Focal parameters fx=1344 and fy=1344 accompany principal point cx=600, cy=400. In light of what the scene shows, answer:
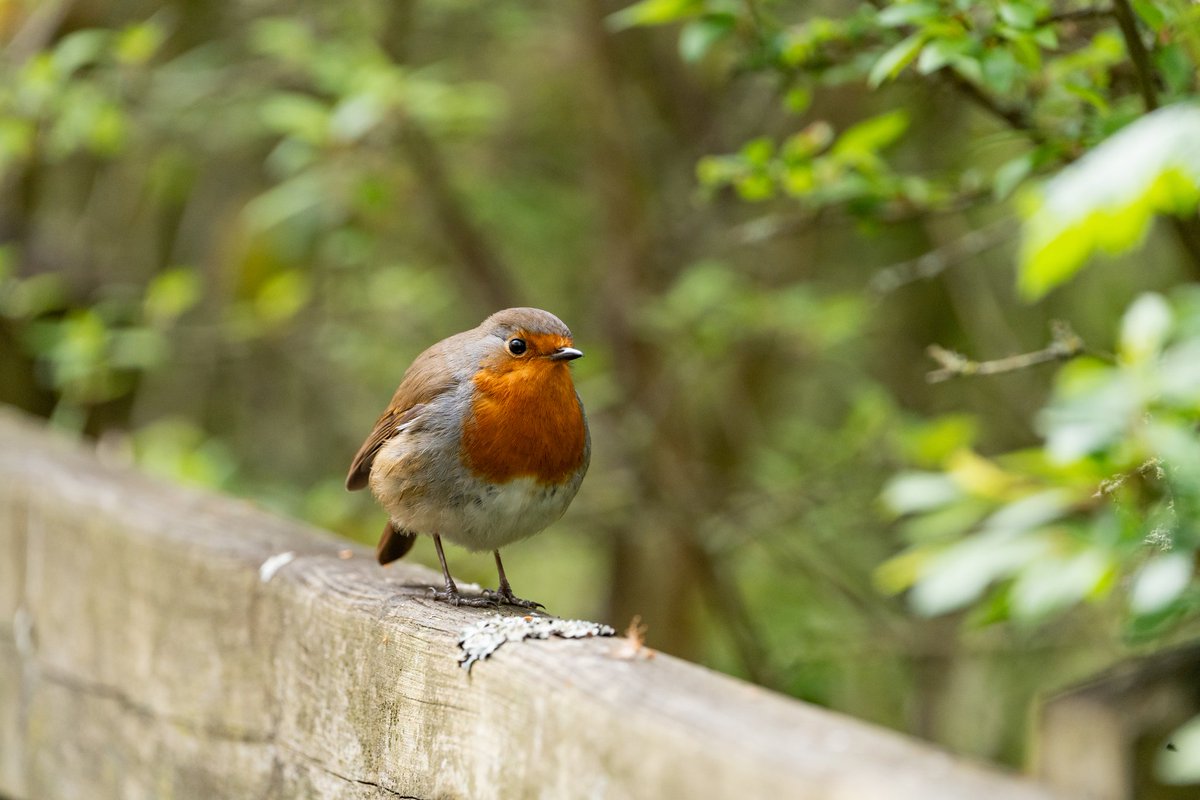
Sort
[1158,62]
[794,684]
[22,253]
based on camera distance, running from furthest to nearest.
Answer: [22,253], [794,684], [1158,62]

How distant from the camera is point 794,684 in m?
A: 3.75

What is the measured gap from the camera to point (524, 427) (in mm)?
2477

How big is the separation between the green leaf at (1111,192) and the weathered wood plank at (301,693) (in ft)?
1.30

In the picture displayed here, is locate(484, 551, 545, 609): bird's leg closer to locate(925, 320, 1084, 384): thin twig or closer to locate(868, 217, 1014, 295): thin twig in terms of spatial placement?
locate(925, 320, 1084, 384): thin twig

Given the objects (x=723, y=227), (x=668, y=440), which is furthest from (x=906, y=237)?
(x=668, y=440)

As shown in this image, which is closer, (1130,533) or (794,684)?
(1130,533)

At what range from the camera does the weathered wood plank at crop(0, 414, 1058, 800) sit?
114 cm

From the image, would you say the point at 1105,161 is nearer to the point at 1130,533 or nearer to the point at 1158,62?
the point at 1130,533

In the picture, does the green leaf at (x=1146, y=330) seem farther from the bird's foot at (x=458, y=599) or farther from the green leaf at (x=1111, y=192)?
the bird's foot at (x=458, y=599)

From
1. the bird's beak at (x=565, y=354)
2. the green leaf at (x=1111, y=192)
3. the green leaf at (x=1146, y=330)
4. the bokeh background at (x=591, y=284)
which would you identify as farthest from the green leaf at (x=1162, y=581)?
the bokeh background at (x=591, y=284)

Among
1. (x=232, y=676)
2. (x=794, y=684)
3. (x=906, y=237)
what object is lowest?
(x=794, y=684)

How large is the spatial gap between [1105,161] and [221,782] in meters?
1.59

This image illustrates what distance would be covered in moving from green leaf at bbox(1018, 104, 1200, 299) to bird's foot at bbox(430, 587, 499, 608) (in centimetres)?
121

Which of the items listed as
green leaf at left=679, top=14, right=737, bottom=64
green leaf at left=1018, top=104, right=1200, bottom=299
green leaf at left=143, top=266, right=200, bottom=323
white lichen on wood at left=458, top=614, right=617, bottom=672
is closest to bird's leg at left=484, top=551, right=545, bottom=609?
white lichen on wood at left=458, top=614, right=617, bottom=672
